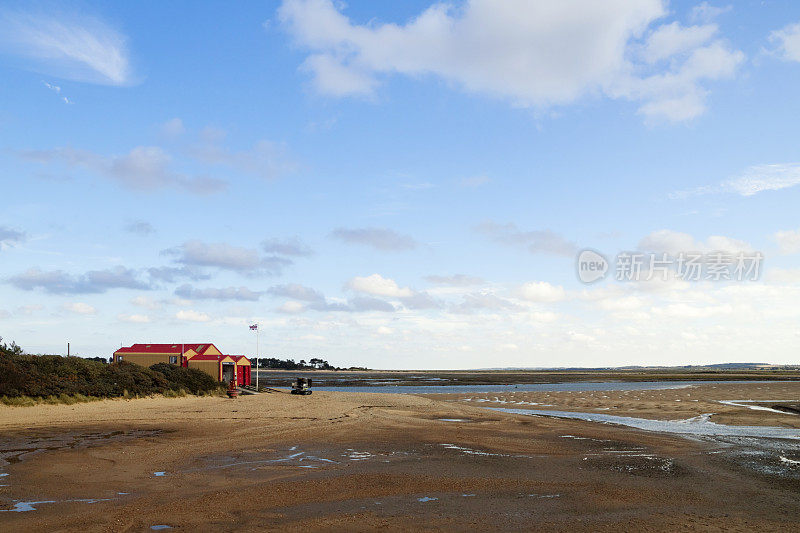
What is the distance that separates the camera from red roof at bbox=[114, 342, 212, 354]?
2484 inches

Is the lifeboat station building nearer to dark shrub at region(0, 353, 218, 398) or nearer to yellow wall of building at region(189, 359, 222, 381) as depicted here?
yellow wall of building at region(189, 359, 222, 381)

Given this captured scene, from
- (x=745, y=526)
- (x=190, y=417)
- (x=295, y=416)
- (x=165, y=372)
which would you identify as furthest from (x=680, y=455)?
(x=165, y=372)

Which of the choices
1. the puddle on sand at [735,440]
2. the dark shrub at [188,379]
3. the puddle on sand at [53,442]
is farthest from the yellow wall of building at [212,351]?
the puddle on sand at [735,440]

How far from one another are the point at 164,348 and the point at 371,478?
181 feet

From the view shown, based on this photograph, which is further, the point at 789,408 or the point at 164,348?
the point at 164,348

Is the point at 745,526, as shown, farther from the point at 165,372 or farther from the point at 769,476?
the point at 165,372

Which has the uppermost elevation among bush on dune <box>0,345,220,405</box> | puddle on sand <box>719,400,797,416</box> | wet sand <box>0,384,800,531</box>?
bush on dune <box>0,345,220,405</box>

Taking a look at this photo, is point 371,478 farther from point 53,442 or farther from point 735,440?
point 735,440

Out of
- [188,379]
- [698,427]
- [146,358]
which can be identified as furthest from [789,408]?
[146,358]

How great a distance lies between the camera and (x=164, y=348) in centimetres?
6400

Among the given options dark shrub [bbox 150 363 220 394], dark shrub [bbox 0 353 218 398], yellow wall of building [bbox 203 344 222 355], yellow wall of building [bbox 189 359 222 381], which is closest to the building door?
yellow wall of building [bbox 189 359 222 381]

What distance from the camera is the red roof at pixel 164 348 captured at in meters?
63.1

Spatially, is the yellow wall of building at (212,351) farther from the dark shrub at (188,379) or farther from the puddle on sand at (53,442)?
the puddle on sand at (53,442)

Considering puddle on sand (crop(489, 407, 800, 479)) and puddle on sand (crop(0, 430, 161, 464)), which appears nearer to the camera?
puddle on sand (crop(489, 407, 800, 479))
